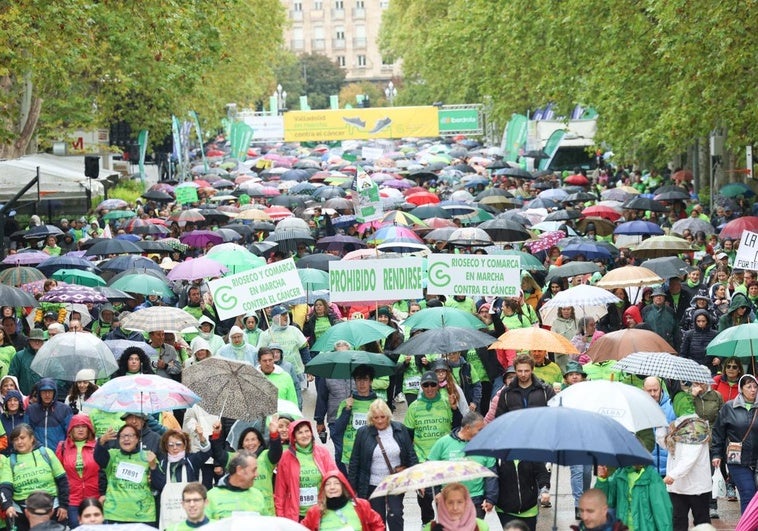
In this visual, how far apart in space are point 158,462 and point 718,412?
4.39m

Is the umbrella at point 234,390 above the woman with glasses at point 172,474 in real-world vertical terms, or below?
above

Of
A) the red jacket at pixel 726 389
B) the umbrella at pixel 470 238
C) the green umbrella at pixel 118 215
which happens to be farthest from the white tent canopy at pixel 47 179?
the red jacket at pixel 726 389

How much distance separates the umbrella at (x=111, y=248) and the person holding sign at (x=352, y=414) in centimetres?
1047

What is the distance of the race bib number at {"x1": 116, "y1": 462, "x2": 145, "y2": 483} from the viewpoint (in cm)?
996

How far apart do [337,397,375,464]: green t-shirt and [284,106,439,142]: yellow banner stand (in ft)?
228

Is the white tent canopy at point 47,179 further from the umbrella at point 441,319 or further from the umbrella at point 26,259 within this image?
the umbrella at point 441,319

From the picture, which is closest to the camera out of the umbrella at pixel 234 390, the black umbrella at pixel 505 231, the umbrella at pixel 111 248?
the umbrella at pixel 234 390

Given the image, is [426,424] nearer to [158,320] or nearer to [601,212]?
[158,320]

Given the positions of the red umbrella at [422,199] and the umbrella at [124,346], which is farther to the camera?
the red umbrella at [422,199]

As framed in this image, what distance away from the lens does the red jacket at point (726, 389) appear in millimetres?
12445

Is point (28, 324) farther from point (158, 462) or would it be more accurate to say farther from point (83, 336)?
point (158, 462)

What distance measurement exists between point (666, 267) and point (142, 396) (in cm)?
925

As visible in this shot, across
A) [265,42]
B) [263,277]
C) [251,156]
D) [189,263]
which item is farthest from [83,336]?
[251,156]

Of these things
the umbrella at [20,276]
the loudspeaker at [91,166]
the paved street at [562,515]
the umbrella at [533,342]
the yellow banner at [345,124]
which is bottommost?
the paved street at [562,515]
